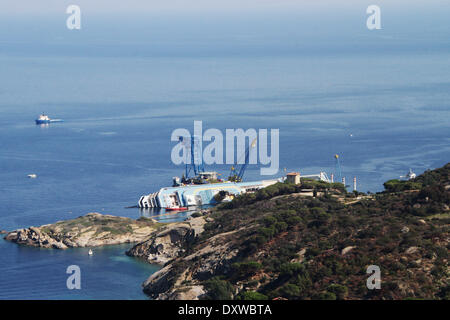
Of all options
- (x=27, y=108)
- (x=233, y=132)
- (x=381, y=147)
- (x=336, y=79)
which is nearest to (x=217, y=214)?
(x=381, y=147)

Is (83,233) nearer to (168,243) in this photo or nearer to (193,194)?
(168,243)

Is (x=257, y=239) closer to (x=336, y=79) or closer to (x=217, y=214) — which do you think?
(x=217, y=214)

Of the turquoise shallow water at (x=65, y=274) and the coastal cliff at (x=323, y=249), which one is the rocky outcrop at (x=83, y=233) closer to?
the turquoise shallow water at (x=65, y=274)

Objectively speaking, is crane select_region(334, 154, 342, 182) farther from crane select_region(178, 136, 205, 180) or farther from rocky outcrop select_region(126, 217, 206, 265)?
rocky outcrop select_region(126, 217, 206, 265)

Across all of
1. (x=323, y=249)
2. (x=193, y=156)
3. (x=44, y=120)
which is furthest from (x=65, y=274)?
(x=44, y=120)

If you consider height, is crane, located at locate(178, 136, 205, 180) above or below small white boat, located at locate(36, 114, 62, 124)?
below

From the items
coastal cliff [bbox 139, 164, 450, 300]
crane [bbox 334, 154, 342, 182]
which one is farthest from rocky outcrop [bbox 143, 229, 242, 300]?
crane [bbox 334, 154, 342, 182]
